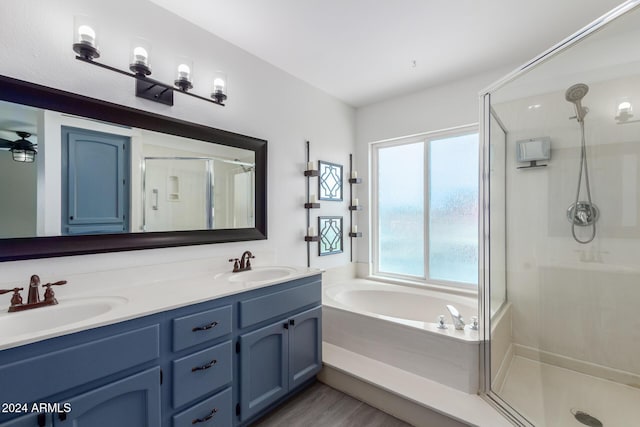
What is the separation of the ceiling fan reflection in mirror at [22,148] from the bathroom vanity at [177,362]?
0.77 m

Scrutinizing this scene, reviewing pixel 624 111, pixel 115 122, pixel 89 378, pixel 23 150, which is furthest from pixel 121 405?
pixel 624 111

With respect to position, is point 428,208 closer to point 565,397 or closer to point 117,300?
point 565,397

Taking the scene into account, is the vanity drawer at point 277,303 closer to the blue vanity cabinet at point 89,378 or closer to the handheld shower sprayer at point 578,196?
the blue vanity cabinet at point 89,378

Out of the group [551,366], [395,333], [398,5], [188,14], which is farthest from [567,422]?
[188,14]

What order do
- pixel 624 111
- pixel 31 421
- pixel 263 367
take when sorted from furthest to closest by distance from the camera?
pixel 624 111 → pixel 263 367 → pixel 31 421

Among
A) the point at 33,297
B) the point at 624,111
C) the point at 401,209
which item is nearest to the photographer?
the point at 33,297

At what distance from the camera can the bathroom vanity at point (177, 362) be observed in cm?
92

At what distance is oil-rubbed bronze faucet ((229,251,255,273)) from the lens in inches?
78.7

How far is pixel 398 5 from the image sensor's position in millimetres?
1671

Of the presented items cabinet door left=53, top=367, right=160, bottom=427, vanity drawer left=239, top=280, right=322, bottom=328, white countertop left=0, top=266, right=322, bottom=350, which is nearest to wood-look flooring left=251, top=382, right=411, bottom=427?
vanity drawer left=239, top=280, right=322, bottom=328

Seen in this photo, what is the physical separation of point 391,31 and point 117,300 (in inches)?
89.6

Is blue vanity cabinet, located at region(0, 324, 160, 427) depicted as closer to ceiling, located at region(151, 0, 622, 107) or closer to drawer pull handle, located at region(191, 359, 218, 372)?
drawer pull handle, located at region(191, 359, 218, 372)

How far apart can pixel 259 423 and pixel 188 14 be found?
2.56 metres

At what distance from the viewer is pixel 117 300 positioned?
1.31 meters
